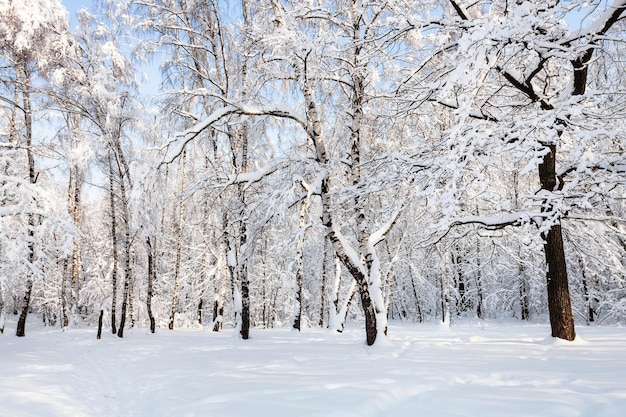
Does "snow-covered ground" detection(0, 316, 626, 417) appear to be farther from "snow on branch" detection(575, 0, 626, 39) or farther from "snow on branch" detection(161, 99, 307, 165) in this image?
"snow on branch" detection(575, 0, 626, 39)

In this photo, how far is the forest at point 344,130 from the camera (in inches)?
186

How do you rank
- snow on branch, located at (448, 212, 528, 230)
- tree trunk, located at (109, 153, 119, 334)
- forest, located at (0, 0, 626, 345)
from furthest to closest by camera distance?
tree trunk, located at (109, 153, 119, 334) → snow on branch, located at (448, 212, 528, 230) → forest, located at (0, 0, 626, 345)

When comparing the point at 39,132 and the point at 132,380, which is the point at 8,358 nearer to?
the point at 132,380

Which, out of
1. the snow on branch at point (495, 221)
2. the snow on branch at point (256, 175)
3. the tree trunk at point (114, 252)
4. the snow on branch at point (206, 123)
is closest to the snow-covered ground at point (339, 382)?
the snow on branch at point (495, 221)

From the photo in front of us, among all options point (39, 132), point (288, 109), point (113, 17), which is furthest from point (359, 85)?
point (39, 132)

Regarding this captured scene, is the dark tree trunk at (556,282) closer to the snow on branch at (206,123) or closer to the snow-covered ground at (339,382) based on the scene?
the snow-covered ground at (339,382)

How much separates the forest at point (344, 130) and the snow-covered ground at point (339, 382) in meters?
1.45

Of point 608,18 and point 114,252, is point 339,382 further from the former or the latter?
point 114,252

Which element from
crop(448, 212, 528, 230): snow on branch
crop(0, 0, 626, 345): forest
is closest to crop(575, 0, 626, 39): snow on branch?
crop(0, 0, 626, 345): forest

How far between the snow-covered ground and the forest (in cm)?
145

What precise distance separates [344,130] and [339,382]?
27.7ft

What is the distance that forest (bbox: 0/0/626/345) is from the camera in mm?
4719

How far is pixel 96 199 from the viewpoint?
30.1 metres

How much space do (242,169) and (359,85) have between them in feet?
16.3
